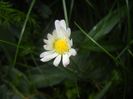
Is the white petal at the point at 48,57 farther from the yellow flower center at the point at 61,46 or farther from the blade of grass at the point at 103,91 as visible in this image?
the blade of grass at the point at 103,91

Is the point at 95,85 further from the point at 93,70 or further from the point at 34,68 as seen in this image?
the point at 34,68

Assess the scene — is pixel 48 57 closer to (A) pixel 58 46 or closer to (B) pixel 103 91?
(A) pixel 58 46

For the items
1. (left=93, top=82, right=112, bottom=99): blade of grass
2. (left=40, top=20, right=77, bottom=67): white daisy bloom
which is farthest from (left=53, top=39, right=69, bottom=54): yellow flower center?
(left=93, top=82, right=112, bottom=99): blade of grass

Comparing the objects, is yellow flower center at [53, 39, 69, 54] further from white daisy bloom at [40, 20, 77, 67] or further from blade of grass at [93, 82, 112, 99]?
blade of grass at [93, 82, 112, 99]

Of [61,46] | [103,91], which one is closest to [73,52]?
[61,46]

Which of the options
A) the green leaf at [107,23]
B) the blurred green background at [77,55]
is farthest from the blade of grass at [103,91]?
the green leaf at [107,23]

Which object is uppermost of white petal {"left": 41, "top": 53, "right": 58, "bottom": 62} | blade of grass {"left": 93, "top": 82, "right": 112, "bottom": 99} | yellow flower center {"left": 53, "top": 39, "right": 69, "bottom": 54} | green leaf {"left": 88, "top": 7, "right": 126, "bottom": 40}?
green leaf {"left": 88, "top": 7, "right": 126, "bottom": 40}

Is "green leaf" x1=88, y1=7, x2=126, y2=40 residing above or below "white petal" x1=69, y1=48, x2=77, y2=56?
above
